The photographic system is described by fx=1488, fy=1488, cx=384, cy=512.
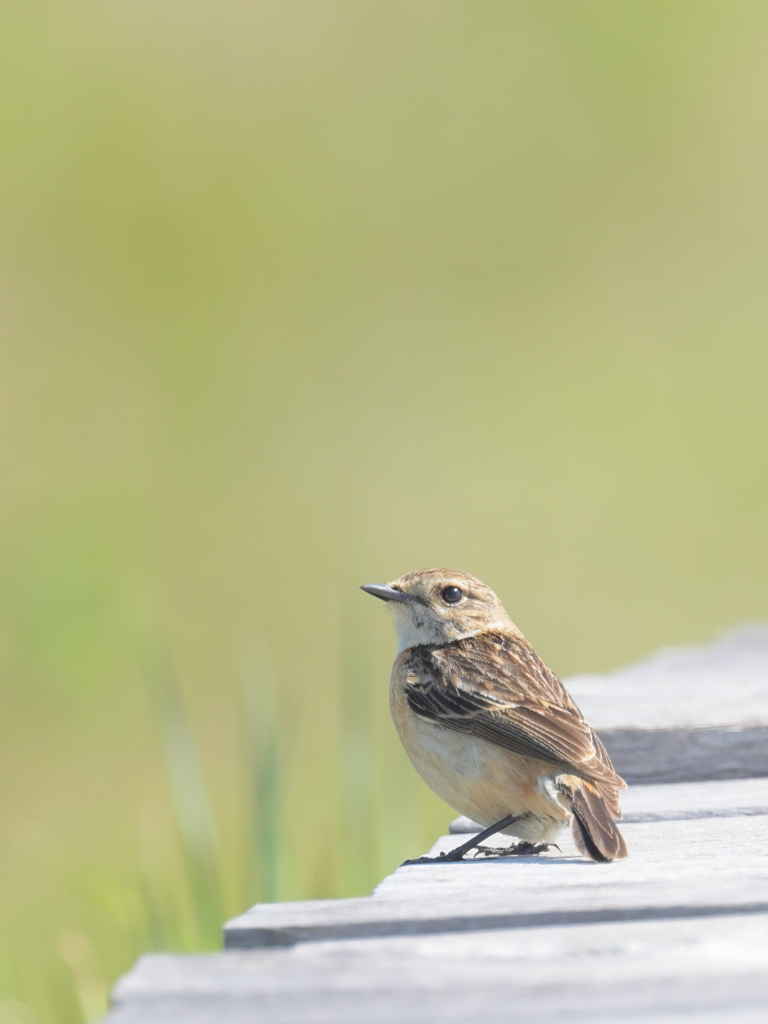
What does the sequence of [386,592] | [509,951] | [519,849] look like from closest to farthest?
[509,951], [519,849], [386,592]

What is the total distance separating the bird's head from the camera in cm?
377

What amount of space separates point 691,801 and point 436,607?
3.49 feet

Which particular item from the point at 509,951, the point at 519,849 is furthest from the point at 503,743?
the point at 509,951

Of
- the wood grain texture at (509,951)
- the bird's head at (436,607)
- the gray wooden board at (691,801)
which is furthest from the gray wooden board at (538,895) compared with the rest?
the bird's head at (436,607)

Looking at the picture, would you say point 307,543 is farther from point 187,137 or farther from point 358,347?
point 187,137

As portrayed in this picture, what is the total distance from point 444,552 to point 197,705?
2.00 meters

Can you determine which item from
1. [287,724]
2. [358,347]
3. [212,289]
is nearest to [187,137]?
[212,289]

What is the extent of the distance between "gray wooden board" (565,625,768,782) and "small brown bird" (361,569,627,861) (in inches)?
7.7

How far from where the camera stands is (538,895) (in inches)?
75.9

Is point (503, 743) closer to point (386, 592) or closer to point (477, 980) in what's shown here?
point (386, 592)

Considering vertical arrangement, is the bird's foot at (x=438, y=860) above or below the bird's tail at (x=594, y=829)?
below

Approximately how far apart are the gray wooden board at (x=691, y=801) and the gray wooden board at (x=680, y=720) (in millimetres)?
45

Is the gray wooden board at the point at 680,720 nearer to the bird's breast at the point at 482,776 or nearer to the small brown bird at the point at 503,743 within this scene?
the small brown bird at the point at 503,743

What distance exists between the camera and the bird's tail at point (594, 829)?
7.88ft
